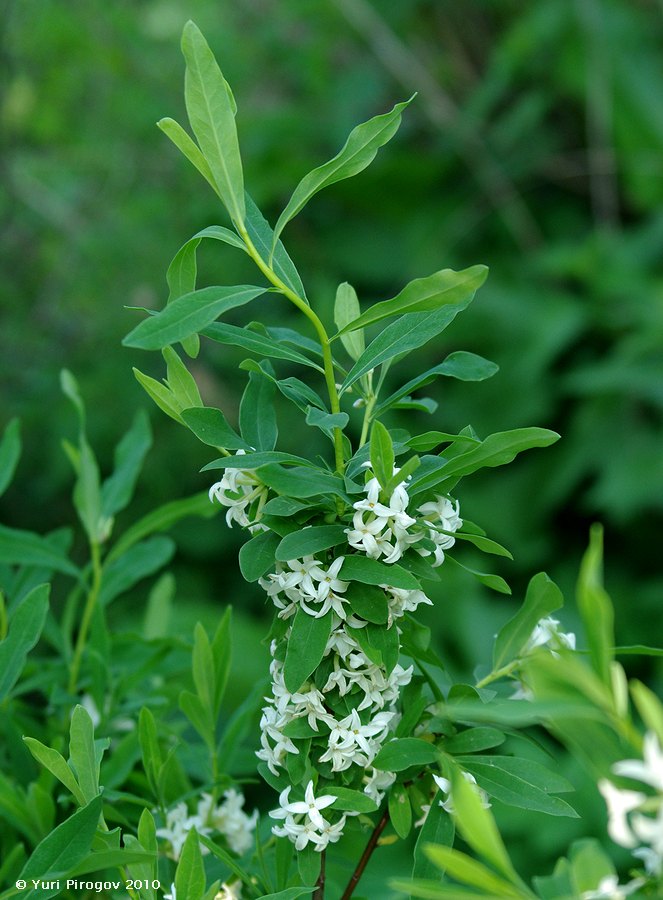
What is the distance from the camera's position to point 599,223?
212cm

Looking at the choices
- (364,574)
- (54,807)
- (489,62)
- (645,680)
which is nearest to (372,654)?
(364,574)

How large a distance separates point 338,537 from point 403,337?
0.25ft

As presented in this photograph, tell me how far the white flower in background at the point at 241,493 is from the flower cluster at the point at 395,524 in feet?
0.11

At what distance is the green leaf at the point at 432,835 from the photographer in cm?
31

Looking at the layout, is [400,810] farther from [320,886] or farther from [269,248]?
[269,248]

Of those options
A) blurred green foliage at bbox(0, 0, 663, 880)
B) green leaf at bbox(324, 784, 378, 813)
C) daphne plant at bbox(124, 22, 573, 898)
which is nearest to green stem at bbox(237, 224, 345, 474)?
daphne plant at bbox(124, 22, 573, 898)

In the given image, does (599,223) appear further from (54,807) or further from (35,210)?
(54,807)

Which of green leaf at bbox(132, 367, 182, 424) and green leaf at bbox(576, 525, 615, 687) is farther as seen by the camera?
green leaf at bbox(132, 367, 182, 424)

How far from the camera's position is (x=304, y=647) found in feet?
0.99

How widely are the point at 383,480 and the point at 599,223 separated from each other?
1964 mm

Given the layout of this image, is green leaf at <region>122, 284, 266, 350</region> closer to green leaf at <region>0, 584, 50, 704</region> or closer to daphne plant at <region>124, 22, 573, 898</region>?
daphne plant at <region>124, 22, 573, 898</region>

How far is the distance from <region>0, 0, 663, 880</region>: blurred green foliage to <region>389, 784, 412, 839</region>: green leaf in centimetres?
131

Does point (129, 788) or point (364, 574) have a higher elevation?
point (364, 574)

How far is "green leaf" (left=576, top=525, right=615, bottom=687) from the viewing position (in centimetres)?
19
